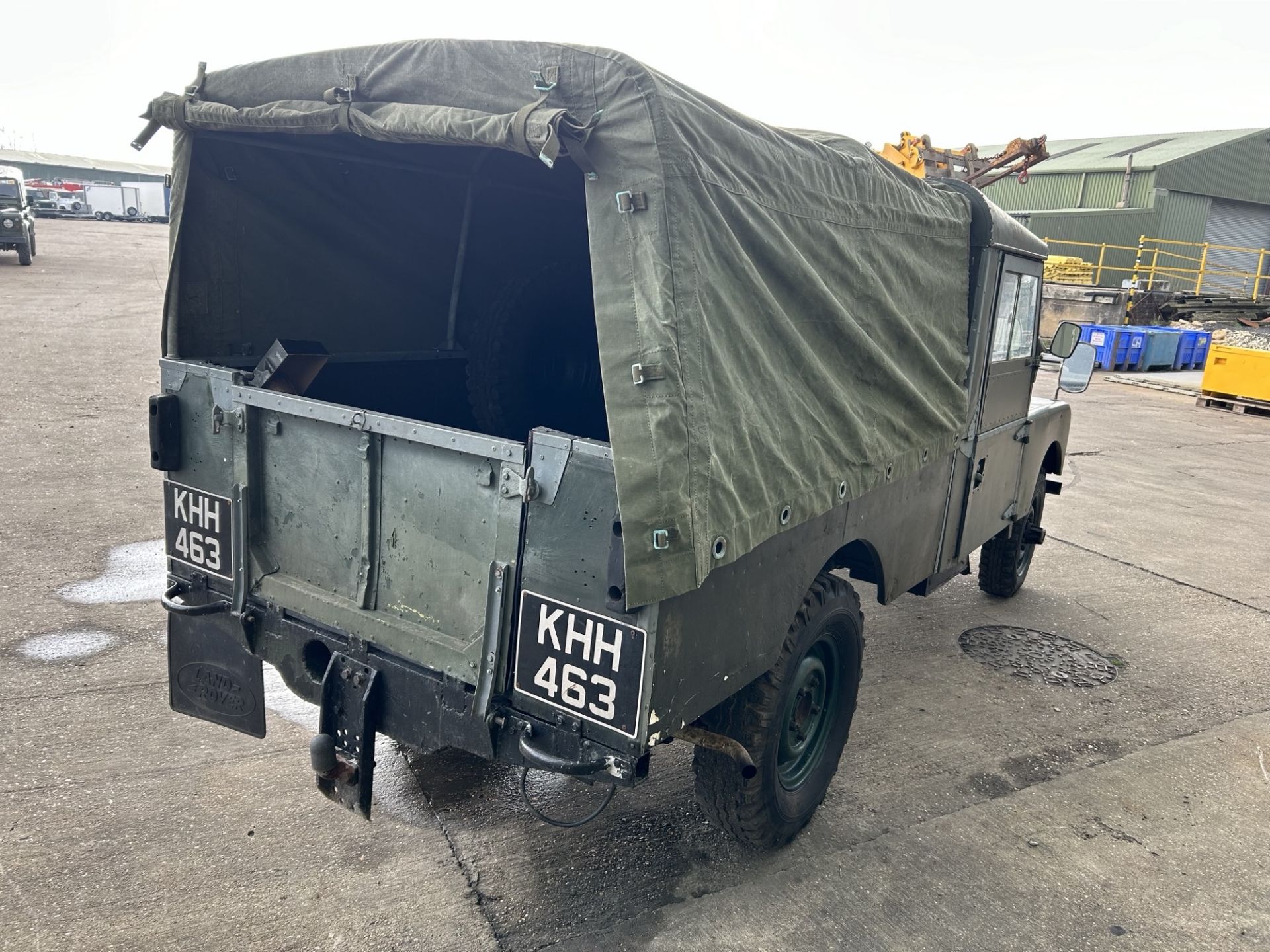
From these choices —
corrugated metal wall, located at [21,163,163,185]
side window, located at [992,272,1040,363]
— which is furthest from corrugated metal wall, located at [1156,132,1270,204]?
corrugated metal wall, located at [21,163,163,185]

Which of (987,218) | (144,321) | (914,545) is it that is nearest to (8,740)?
(914,545)

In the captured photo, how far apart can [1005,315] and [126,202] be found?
65364 millimetres

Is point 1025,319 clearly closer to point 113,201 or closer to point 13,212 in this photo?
point 13,212

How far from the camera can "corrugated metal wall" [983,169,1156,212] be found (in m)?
33.3

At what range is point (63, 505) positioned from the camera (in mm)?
7102

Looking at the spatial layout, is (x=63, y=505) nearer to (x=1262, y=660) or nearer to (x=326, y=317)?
(x=326, y=317)

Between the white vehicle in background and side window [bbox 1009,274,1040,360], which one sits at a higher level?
the white vehicle in background

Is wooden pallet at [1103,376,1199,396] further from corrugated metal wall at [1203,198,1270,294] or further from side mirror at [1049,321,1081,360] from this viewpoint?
corrugated metal wall at [1203,198,1270,294]

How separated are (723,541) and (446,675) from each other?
990mm

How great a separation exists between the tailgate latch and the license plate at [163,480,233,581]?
1.24 metres

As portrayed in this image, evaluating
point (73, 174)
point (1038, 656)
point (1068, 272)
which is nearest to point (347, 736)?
point (1038, 656)

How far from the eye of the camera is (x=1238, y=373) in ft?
53.9

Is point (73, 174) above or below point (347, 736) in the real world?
above

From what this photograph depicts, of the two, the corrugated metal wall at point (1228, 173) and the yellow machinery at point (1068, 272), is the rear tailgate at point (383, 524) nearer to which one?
the yellow machinery at point (1068, 272)
